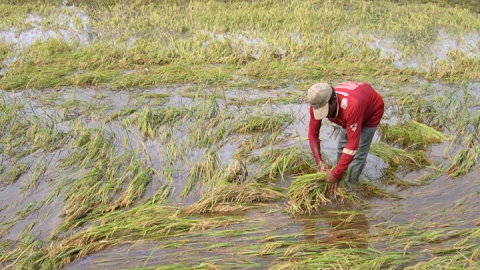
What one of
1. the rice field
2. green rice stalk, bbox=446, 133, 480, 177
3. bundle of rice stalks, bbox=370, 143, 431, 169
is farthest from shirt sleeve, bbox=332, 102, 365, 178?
green rice stalk, bbox=446, 133, 480, 177

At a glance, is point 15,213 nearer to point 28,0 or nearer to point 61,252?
point 61,252

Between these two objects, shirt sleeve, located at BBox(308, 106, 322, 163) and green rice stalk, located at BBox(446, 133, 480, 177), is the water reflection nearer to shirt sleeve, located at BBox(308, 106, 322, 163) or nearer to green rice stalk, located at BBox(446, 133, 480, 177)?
shirt sleeve, located at BBox(308, 106, 322, 163)

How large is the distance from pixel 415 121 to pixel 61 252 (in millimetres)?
4143

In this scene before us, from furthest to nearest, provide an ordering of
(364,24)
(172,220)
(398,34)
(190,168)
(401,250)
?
(364,24) → (398,34) → (190,168) → (172,220) → (401,250)

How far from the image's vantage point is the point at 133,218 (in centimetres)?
317

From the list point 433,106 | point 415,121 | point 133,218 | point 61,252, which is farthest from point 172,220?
point 433,106

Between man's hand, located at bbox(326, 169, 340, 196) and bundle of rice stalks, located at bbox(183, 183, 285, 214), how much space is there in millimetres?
404

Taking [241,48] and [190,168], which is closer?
[190,168]

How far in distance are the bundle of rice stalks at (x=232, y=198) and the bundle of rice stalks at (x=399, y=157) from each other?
1.28m

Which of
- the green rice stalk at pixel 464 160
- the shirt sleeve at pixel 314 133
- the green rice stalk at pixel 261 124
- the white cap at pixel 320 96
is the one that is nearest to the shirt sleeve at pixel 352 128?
the white cap at pixel 320 96

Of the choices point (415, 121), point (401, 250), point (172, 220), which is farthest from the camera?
point (415, 121)

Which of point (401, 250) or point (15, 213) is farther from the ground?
point (401, 250)

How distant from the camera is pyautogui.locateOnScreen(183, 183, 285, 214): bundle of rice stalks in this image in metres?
3.36

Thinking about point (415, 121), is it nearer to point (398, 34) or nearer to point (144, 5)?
point (398, 34)
